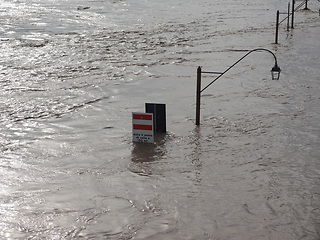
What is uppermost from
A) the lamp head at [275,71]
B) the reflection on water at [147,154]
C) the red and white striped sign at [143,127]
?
the lamp head at [275,71]

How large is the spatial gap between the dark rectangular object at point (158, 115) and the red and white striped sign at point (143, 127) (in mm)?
592

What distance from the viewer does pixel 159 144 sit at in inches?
416

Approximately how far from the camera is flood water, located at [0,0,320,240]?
289 inches

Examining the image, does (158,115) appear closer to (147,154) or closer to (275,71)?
(147,154)

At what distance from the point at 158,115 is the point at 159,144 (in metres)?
0.78

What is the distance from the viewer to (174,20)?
32.4 meters

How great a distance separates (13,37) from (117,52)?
8.53m

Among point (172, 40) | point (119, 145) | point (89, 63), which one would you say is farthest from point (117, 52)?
point (119, 145)

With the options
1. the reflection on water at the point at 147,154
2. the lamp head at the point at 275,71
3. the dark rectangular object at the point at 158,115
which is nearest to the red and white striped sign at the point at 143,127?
the reflection on water at the point at 147,154

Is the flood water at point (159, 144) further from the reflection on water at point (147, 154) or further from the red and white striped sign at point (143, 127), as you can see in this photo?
the red and white striped sign at point (143, 127)

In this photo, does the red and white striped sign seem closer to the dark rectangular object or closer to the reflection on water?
the reflection on water

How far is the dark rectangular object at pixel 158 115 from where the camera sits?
424 inches

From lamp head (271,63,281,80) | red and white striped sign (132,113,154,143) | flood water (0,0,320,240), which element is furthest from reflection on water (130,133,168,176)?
lamp head (271,63,281,80)

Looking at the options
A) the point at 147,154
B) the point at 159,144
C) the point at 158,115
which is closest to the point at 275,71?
the point at 158,115
